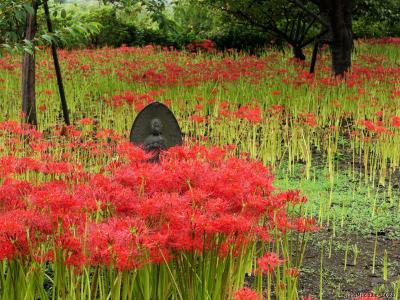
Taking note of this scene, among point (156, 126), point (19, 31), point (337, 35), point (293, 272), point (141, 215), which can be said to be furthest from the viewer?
point (337, 35)

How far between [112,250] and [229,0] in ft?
43.1

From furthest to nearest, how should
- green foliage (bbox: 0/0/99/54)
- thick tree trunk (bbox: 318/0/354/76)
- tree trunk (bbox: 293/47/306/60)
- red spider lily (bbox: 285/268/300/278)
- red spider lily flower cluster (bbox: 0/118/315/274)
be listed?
tree trunk (bbox: 293/47/306/60) < thick tree trunk (bbox: 318/0/354/76) < green foliage (bbox: 0/0/99/54) < red spider lily (bbox: 285/268/300/278) < red spider lily flower cluster (bbox: 0/118/315/274)

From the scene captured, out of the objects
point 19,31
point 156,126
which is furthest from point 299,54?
point 156,126

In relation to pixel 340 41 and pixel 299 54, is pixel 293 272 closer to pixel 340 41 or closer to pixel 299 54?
pixel 340 41

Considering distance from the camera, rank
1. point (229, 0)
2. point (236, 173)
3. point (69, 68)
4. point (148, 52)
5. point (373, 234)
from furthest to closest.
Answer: point (148, 52)
point (229, 0)
point (69, 68)
point (373, 234)
point (236, 173)

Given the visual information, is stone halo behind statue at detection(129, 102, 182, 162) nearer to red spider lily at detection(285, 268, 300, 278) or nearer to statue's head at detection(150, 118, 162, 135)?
statue's head at detection(150, 118, 162, 135)

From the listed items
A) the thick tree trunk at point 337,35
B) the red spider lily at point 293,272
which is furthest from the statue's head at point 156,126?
the thick tree trunk at point 337,35

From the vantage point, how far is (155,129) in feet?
16.8

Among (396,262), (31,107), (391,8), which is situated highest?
(391,8)

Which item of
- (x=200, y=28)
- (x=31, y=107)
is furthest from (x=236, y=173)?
(x=200, y=28)

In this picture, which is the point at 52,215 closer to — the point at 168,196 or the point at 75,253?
the point at 75,253

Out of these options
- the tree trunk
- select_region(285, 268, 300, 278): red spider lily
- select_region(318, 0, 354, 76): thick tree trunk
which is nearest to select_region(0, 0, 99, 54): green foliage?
select_region(285, 268, 300, 278): red spider lily

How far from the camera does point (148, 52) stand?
57.5 feet

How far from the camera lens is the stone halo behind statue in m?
5.10
